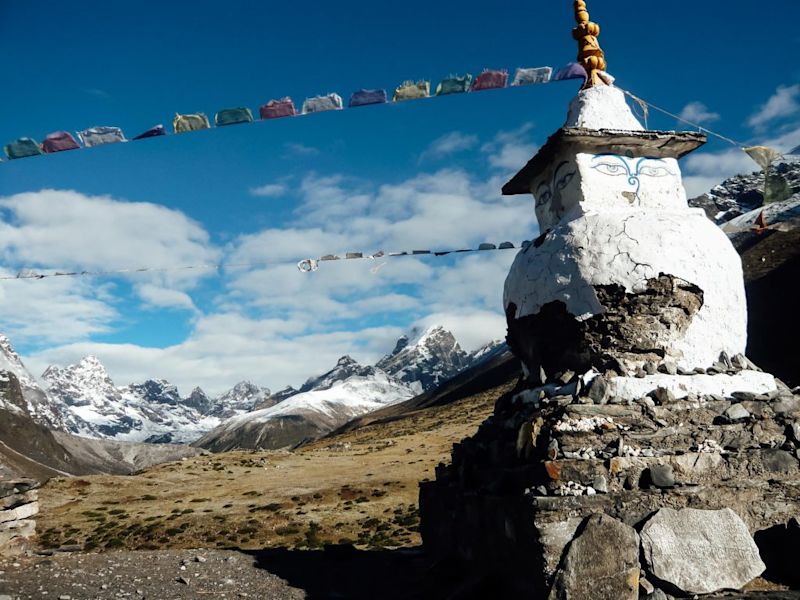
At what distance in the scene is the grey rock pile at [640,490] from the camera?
258 inches

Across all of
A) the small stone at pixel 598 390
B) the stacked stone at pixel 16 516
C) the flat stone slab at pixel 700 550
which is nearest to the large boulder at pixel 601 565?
the flat stone slab at pixel 700 550

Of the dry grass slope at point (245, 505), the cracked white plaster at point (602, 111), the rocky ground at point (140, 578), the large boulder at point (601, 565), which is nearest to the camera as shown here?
the large boulder at point (601, 565)

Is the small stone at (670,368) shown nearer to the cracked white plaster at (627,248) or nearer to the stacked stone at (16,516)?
the cracked white plaster at (627,248)

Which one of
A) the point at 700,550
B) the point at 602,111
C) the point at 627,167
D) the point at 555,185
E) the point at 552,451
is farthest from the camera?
the point at 602,111

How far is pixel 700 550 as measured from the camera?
6.66m

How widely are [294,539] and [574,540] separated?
16.7 metres

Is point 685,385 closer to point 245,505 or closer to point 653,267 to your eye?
point 653,267

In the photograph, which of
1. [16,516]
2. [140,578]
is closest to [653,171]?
[140,578]

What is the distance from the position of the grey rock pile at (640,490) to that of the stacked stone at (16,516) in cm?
859

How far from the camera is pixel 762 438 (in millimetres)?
7590

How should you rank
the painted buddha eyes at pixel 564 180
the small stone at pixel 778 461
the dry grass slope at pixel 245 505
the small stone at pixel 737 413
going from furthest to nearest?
the dry grass slope at pixel 245 505 → the painted buddha eyes at pixel 564 180 → the small stone at pixel 737 413 → the small stone at pixel 778 461

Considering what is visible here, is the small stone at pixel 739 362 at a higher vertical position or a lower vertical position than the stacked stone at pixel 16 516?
higher

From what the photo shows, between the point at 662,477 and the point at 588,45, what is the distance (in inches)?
301

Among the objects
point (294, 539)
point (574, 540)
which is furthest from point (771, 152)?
point (294, 539)
